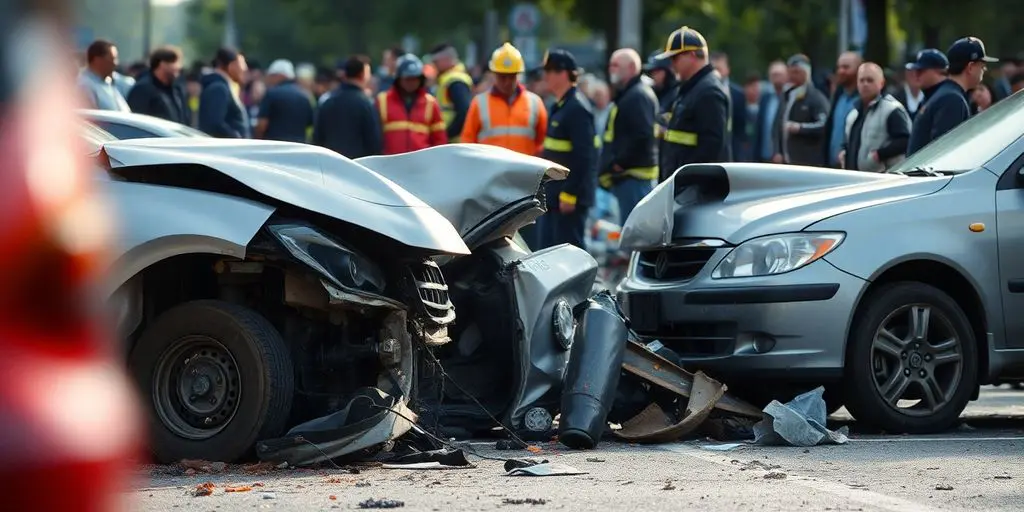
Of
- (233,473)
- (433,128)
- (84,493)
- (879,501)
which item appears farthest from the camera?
(433,128)

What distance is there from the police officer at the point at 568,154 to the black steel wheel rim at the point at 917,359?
482 cm

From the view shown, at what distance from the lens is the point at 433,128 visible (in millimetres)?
15516

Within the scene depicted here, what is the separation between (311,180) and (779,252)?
7.72 feet

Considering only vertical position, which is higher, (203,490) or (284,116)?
(284,116)

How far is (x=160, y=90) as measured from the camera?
53.1ft

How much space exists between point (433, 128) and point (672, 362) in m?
7.47

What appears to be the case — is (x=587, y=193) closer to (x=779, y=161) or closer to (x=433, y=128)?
(x=433, y=128)

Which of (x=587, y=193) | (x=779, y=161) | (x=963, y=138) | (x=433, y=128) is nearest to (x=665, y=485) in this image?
(x=963, y=138)

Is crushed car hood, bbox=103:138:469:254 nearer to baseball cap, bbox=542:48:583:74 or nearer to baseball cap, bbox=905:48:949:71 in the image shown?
baseball cap, bbox=905:48:949:71

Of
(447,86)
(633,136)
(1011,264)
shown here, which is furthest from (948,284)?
(447,86)

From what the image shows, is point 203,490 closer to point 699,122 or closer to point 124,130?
point 124,130

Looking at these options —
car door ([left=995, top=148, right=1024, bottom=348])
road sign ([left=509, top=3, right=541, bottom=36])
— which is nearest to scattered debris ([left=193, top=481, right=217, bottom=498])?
car door ([left=995, top=148, right=1024, bottom=348])

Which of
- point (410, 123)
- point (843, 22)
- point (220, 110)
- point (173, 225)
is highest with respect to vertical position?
point (843, 22)

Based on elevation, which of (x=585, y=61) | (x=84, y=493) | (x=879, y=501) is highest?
(x=585, y=61)
